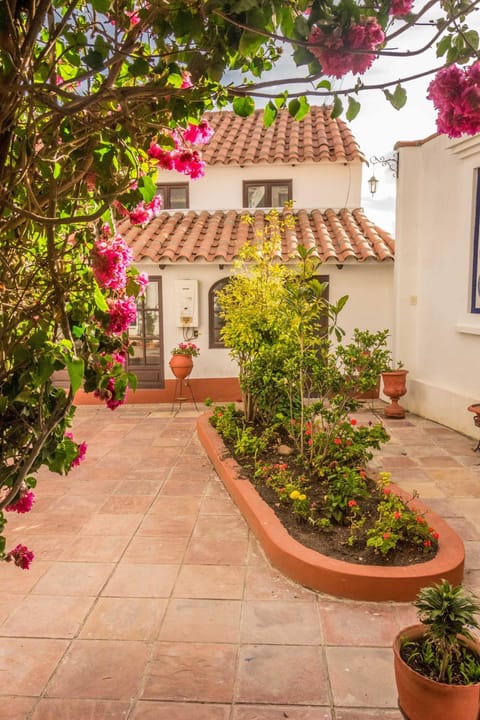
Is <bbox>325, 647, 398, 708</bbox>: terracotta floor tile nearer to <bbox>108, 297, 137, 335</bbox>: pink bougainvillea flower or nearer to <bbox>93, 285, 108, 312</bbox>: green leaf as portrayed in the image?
<bbox>108, 297, 137, 335</bbox>: pink bougainvillea flower

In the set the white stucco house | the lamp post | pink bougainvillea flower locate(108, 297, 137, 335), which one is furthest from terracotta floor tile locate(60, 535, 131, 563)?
the lamp post

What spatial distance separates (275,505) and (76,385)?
12.0 ft

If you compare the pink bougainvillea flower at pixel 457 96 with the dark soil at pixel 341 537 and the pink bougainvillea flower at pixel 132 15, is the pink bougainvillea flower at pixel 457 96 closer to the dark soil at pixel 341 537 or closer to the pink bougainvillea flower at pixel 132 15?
the pink bougainvillea flower at pixel 132 15

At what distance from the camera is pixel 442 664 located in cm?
232

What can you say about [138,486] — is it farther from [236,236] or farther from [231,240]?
[236,236]

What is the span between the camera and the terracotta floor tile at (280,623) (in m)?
3.22

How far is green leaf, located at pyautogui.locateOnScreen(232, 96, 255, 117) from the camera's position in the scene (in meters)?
1.97

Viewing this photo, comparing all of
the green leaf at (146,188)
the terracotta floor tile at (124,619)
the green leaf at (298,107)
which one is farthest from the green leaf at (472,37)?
the terracotta floor tile at (124,619)

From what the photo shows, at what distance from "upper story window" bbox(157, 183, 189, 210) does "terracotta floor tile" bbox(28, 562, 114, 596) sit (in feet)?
30.9

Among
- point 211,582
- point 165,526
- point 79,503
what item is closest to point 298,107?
point 211,582

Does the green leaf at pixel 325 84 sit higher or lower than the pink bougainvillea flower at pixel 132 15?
lower

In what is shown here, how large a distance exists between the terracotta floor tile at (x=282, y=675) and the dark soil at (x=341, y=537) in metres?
0.93

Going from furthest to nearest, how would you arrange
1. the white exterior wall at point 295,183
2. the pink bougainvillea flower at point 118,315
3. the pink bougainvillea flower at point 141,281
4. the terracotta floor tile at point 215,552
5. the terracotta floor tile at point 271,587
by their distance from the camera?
1. the white exterior wall at point 295,183
2. the terracotta floor tile at point 215,552
3. the terracotta floor tile at point 271,587
4. the pink bougainvillea flower at point 141,281
5. the pink bougainvillea flower at point 118,315

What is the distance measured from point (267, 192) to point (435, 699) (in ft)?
35.6
